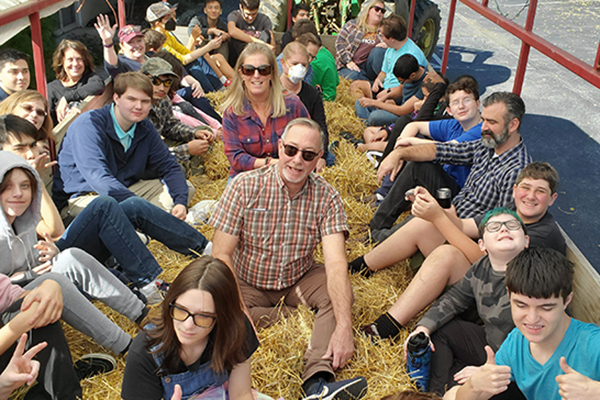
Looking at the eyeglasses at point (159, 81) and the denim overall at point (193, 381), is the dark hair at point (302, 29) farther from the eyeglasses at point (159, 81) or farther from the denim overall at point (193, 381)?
the denim overall at point (193, 381)

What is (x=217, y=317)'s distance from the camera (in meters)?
2.34

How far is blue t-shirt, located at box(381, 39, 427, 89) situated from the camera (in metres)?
6.80

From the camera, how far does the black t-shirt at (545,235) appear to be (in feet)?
10.7

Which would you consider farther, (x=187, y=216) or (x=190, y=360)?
(x=187, y=216)

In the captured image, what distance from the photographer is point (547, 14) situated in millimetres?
11289

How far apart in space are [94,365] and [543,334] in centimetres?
231

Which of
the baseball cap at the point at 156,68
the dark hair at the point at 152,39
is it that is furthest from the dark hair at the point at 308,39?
the baseball cap at the point at 156,68

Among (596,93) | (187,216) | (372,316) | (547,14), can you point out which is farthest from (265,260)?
(547,14)

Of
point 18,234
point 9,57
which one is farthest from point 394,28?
point 18,234

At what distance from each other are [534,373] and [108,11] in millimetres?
11777

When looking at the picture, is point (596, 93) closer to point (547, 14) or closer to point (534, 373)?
point (547, 14)

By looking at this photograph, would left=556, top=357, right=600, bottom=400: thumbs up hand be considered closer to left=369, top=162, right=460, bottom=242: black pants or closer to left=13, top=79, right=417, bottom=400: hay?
left=13, top=79, right=417, bottom=400: hay

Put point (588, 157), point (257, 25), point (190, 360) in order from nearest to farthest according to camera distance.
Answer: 1. point (190, 360)
2. point (588, 157)
3. point (257, 25)

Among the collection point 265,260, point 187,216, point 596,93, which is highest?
point 265,260
